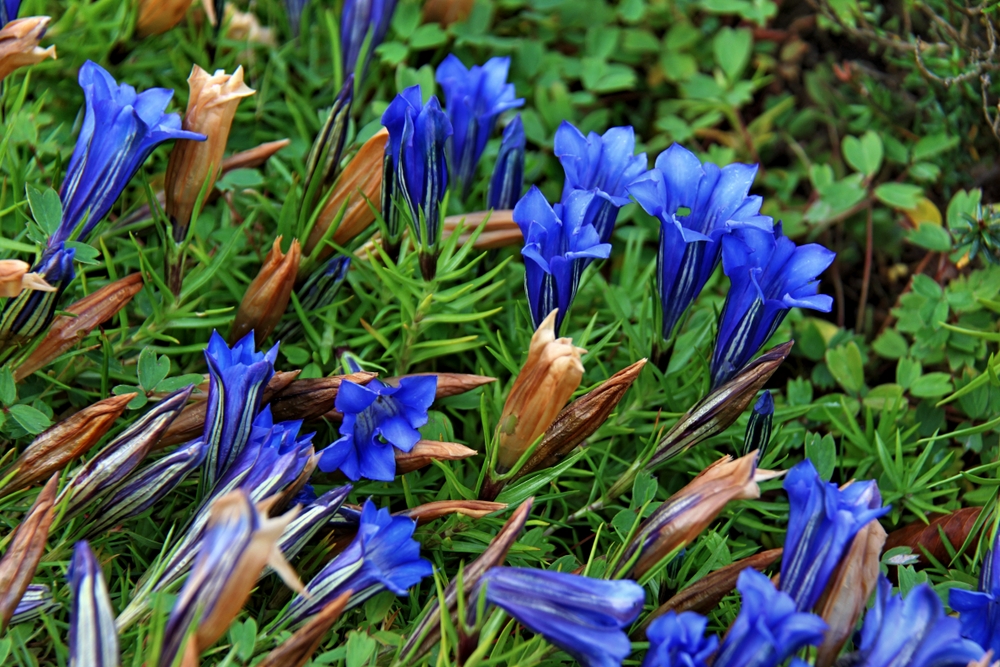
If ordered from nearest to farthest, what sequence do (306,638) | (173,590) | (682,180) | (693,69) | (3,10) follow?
(306,638)
(173,590)
(682,180)
(3,10)
(693,69)

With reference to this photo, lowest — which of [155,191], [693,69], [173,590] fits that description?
[173,590]

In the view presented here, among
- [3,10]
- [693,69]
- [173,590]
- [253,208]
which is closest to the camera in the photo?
[173,590]

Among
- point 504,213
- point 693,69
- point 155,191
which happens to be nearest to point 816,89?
point 693,69

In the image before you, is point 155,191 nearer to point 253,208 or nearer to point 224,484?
point 253,208

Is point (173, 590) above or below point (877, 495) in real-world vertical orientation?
below

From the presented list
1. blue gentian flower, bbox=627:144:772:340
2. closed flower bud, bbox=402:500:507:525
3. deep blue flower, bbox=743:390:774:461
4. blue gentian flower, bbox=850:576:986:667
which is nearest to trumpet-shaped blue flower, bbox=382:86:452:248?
blue gentian flower, bbox=627:144:772:340

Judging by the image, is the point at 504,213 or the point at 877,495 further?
the point at 504,213

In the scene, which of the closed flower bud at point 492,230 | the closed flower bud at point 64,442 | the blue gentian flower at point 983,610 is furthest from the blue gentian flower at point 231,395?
the blue gentian flower at point 983,610

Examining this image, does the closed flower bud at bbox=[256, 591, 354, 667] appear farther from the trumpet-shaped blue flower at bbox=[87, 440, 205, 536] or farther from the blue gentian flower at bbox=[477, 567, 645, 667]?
the trumpet-shaped blue flower at bbox=[87, 440, 205, 536]
